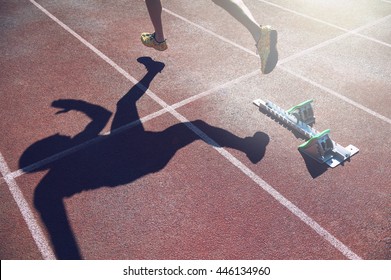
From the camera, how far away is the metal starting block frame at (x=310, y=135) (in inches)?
177

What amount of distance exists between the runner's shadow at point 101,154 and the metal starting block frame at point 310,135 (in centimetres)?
49

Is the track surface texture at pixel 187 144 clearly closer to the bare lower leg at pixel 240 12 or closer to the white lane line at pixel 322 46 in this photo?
the white lane line at pixel 322 46

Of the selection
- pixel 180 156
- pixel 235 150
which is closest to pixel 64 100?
pixel 180 156

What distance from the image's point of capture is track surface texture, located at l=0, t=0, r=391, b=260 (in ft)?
12.3

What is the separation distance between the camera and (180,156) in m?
4.68

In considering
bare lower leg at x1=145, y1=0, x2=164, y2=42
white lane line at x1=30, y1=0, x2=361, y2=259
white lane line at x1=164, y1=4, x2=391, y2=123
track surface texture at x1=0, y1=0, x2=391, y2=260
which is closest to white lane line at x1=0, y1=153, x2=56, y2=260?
track surface texture at x1=0, y1=0, x2=391, y2=260

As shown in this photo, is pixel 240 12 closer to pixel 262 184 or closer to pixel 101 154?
pixel 262 184

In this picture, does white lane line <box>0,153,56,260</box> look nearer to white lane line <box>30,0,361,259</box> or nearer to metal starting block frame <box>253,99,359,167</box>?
white lane line <box>30,0,361,259</box>

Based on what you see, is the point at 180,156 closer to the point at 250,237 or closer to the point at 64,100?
the point at 250,237

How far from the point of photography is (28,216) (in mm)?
3965

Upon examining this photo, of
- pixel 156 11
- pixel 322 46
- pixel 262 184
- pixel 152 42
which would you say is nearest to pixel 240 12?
pixel 156 11

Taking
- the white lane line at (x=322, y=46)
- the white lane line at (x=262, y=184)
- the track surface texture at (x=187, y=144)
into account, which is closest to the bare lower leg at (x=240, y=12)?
the track surface texture at (x=187, y=144)

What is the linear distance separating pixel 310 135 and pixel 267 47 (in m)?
1.48
